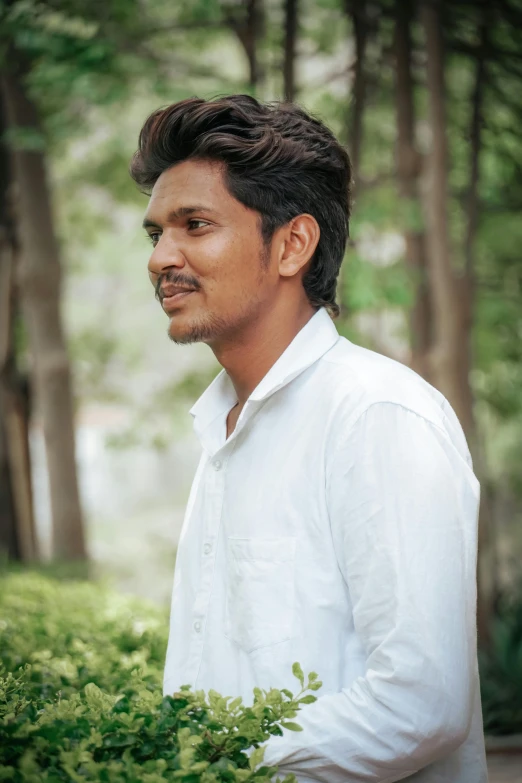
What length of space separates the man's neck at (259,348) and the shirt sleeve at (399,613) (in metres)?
0.48

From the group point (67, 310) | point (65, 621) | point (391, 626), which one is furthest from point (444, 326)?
point (67, 310)

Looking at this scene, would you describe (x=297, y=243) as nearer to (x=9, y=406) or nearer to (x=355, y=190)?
(x=355, y=190)

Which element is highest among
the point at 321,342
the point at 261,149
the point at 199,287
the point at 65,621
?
the point at 261,149

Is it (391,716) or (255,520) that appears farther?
(255,520)

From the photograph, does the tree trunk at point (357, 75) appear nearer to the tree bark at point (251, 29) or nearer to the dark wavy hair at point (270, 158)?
the tree bark at point (251, 29)

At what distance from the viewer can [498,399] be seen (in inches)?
407

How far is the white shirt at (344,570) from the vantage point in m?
1.82

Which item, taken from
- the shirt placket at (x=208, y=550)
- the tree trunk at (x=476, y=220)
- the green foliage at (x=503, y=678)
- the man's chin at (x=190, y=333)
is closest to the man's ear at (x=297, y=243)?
the man's chin at (x=190, y=333)

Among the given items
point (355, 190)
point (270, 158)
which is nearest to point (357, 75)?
point (355, 190)

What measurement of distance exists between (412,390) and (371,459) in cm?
18

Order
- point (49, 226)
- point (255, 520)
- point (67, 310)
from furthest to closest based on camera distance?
point (67, 310), point (49, 226), point (255, 520)

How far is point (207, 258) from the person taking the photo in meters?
2.25

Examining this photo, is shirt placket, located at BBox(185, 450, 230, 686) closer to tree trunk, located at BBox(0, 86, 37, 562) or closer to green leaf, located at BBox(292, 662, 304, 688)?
green leaf, located at BBox(292, 662, 304, 688)

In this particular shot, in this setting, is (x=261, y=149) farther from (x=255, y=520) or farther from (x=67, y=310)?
(x=67, y=310)
